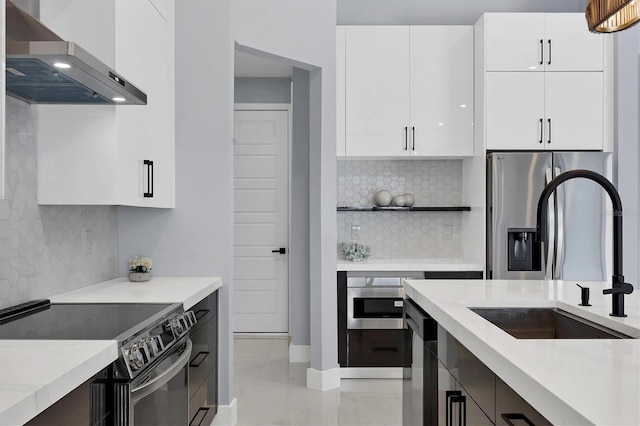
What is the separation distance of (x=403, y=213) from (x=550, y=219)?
1.23m

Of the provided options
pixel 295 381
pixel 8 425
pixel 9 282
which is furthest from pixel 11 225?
pixel 295 381

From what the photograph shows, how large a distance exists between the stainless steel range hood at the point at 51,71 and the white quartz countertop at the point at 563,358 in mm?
1426

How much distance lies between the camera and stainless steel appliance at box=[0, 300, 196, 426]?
60.5 inches

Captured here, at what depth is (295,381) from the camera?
4.14 m

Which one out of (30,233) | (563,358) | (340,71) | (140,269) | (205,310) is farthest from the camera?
(340,71)

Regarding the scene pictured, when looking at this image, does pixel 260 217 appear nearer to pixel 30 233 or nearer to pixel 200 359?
pixel 200 359

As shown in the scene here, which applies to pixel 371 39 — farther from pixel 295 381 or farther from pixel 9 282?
pixel 9 282

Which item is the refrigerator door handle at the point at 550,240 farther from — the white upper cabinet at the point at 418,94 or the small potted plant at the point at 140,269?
the small potted plant at the point at 140,269

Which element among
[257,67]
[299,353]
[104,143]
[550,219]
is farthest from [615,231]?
[257,67]

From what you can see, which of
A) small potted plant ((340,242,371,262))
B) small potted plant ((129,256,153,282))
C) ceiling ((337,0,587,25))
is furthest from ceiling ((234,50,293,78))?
small potted plant ((129,256,153,282))

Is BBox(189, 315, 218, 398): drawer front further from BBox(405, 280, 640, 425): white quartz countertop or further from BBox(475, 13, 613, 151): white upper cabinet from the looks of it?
BBox(475, 13, 613, 151): white upper cabinet

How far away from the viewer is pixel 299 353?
4656mm

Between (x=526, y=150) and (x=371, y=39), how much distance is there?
147 centimetres

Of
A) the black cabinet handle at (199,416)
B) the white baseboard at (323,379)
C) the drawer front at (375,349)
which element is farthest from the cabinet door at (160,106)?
the drawer front at (375,349)
